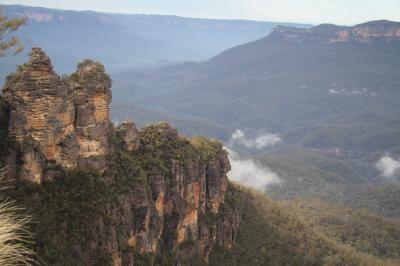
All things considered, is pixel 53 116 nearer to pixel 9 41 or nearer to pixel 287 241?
pixel 9 41

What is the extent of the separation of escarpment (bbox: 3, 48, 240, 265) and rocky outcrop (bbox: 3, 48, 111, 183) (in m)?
0.06

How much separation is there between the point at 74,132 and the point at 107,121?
3.88 metres

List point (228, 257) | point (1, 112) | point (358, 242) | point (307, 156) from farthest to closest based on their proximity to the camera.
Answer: point (307, 156) < point (358, 242) < point (228, 257) < point (1, 112)

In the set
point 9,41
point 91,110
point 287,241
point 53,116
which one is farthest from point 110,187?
point 287,241

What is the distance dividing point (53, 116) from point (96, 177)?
5.16 metres

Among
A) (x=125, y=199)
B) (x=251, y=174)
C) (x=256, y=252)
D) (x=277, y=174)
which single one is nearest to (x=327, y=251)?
(x=256, y=252)

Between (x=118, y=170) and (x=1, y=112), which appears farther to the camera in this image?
(x=118, y=170)

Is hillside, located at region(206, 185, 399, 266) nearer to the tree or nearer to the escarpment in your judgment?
the escarpment

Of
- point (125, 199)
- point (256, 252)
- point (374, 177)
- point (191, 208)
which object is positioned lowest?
point (374, 177)

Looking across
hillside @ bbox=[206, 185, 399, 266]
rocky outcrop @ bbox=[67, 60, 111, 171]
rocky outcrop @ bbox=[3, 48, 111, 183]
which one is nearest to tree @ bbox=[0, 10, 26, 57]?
rocky outcrop @ bbox=[3, 48, 111, 183]

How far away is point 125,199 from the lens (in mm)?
33688

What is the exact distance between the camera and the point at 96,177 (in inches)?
1254

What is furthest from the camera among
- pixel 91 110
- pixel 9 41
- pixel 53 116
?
pixel 91 110

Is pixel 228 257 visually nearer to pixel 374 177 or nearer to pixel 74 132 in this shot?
pixel 74 132
